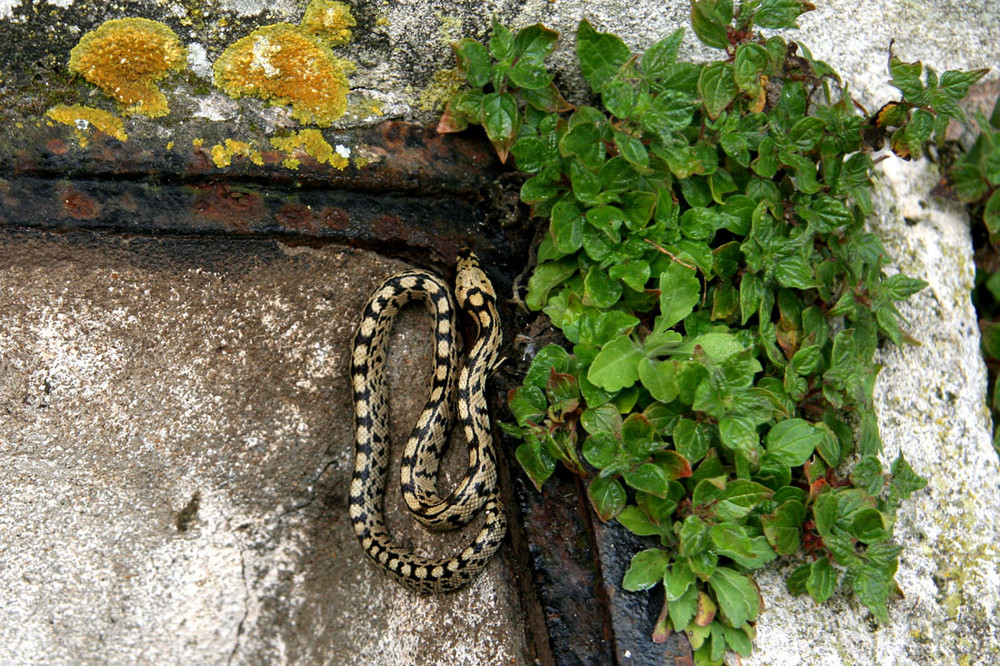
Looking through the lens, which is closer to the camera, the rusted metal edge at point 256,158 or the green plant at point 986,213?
the rusted metal edge at point 256,158

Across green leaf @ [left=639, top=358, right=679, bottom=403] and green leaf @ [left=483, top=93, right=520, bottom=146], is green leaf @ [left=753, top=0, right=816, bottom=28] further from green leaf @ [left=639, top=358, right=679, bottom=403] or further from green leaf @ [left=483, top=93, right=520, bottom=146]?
green leaf @ [left=639, top=358, right=679, bottom=403]

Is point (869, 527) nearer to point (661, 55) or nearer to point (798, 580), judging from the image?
point (798, 580)

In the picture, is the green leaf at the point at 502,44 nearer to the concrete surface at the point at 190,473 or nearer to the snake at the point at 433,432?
the snake at the point at 433,432

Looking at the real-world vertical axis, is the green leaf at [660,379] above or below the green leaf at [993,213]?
above

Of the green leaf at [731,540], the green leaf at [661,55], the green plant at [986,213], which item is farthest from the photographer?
the green plant at [986,213]

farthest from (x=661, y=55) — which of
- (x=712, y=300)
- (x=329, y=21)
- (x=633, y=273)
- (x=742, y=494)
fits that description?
(x=742, y=494)

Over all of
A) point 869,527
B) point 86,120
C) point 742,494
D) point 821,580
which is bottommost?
point 821,580

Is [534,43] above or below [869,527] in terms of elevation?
above

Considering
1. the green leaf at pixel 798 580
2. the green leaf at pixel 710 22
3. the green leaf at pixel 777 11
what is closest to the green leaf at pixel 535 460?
the green leaf at pixel 798 580
